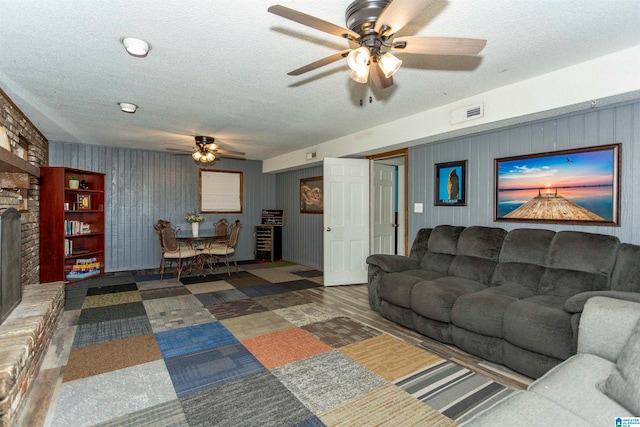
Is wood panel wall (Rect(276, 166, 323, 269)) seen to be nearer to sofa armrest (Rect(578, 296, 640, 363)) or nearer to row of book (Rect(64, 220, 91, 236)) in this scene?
row of book (Rect(64, 220, 91, 236))

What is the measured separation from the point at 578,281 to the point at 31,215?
6.45m

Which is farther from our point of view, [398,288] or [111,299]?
[111,299]

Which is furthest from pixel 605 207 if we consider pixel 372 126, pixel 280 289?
pixel 280 289

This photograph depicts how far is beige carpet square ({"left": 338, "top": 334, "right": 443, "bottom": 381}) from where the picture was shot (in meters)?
2.55

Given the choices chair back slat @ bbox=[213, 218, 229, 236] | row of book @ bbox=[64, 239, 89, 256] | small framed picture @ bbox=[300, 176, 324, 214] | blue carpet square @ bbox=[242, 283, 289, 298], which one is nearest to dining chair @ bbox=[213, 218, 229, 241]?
chair back slat @ bbox=[213, 218, 229, 236]

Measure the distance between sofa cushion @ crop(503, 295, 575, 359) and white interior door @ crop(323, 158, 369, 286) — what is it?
2.97 meters

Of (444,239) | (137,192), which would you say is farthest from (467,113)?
(137,192)

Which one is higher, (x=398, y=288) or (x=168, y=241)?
(x=168, y=241)

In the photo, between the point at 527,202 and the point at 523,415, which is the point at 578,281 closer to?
the point at 527,202

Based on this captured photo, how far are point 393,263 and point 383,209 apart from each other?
85.1 inches

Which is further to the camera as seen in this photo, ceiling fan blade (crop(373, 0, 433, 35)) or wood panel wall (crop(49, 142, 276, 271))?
wood panel wall (crop(49, 142, 276, 271))

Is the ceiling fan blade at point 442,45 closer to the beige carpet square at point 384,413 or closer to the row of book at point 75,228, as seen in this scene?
the beige carpet square at point 384,413

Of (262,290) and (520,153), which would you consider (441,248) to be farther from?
(262,290)

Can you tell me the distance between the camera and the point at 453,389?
2289 millimetres
